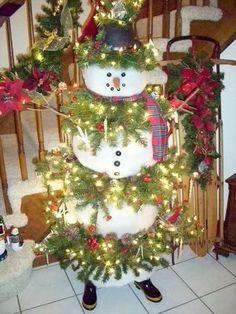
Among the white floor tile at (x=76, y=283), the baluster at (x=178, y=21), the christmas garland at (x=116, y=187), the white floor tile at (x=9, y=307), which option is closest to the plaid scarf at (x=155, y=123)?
the christmas garland at (x=116, y=187)

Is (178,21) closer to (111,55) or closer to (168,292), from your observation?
(111,55)

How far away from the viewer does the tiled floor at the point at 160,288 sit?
200 centimetres

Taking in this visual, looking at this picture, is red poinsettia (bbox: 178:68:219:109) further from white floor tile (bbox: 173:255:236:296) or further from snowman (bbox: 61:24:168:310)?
white floor tile (bbox: 173:255:236:296)

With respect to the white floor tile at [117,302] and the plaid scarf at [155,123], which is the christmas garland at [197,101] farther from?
the white floor tile at [117,302]

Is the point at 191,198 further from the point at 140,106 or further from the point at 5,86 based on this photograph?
the point at 5,86

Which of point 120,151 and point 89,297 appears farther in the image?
point 89,297

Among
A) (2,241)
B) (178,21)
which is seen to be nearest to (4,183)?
(2,241)

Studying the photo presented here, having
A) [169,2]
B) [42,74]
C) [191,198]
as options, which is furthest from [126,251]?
[169,2]

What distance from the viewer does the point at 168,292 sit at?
2.12 metres

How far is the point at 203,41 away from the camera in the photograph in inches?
83.1

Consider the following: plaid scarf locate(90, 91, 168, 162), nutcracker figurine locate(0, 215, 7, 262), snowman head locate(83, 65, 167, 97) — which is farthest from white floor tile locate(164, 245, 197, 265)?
snowman head locate(83, 65, 167, 97)

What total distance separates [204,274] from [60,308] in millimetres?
923

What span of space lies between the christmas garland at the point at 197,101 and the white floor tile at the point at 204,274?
2.25 ft

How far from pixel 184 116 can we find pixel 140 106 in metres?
0.50
